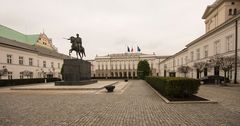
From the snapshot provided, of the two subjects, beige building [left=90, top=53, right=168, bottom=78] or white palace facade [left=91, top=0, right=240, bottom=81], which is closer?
white palace facade [left=91, top=0, right=240, bottom=81]

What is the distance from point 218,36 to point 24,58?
45430mm

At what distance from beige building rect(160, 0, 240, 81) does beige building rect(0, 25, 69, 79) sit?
1680 inches

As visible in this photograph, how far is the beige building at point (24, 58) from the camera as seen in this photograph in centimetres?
3966

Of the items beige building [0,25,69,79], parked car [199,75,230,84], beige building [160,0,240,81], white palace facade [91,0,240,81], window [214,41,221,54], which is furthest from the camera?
beige building [0,25,69,79]

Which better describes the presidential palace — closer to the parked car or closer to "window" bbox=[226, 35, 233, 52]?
"window" bbox=[226, 35, 233, 52]

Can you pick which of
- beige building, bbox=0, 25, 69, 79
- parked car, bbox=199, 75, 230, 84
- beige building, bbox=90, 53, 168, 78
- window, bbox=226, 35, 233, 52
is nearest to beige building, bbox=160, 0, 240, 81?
window, bbox=226, 35, 233, 52

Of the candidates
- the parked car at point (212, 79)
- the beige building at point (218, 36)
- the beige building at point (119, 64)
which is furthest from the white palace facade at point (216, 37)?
the beige building at point (119, 64)

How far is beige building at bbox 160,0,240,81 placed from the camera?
28734mm

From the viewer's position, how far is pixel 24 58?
4572 cm

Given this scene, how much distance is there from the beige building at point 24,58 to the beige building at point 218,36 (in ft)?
140

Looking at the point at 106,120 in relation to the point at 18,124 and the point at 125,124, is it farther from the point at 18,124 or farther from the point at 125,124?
the point at 18,124

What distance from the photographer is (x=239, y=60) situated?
81.3 ft

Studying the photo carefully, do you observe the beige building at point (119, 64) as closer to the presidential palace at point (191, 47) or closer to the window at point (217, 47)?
the presidential palace at point (191, 47)

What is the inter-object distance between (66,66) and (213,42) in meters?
28.9
